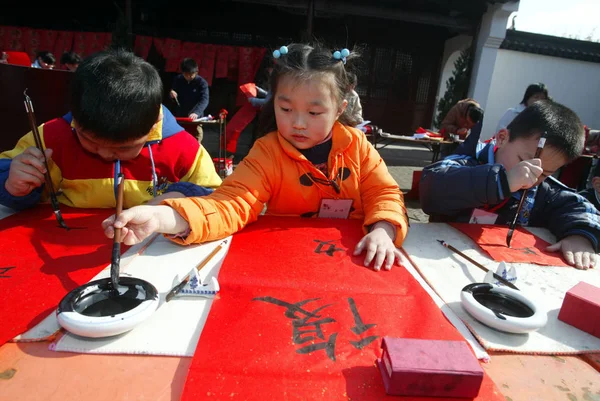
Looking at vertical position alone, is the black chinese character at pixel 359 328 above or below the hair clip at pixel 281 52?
below

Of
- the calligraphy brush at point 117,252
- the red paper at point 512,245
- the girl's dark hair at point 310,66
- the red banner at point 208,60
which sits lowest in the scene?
the red paper at point 512,245

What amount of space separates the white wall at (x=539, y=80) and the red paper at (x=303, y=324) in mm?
8610

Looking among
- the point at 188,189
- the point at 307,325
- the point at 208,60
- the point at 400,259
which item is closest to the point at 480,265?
the point at 400,259

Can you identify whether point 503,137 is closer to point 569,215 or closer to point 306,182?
point 569,215

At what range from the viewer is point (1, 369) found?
54 cm

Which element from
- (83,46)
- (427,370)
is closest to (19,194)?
(427,370)

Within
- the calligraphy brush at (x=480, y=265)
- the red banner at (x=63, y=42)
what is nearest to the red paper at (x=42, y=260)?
the calligraphy brush at (x=480, y=265)

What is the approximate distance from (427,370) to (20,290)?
2.43ft

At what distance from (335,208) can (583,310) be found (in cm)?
Answer: 73

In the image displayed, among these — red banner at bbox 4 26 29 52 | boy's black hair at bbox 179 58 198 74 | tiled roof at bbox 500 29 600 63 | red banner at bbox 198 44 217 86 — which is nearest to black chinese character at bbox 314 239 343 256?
boy's black hair at bbox 179 58 198 74

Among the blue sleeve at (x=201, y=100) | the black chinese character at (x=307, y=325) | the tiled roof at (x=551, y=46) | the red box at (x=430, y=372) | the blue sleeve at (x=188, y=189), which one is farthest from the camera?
the tiled roof at (x=551, y=46)

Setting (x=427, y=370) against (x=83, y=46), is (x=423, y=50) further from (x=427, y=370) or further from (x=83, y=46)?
(x=427, y=370)

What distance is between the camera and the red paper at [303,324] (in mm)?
541

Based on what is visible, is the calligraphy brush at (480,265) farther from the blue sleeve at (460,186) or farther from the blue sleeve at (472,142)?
the blue sleeve at (472,142)
